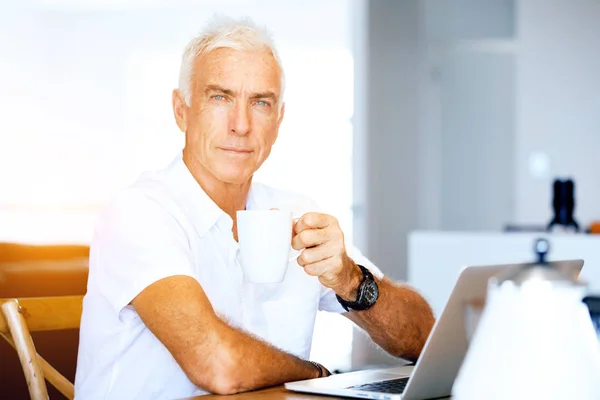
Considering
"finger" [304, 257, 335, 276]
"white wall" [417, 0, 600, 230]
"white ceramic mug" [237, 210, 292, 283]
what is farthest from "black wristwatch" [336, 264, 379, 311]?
"white wall" [417, 0, 600, 230]

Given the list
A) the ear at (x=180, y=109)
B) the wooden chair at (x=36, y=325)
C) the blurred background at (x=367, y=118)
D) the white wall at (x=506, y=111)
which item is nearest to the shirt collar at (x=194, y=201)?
the ear at (x=180, y=109)

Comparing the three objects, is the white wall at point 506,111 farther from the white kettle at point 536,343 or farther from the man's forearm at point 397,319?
the white kettle at point 536,343

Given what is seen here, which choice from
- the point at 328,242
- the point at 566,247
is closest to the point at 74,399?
the point at 328,242

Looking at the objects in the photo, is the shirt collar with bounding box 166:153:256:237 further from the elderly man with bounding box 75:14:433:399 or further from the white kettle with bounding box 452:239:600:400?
the white kettle with bounding box 452:239:600:400

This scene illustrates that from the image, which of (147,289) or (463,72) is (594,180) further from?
(147,289)

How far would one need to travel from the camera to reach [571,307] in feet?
2.27

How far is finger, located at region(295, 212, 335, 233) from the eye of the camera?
133cm

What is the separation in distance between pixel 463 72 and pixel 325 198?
1629mm

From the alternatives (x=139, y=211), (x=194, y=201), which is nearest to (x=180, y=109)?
(x=194, y=201)

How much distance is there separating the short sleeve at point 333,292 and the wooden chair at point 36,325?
471 millimetres

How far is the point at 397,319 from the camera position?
164 cm

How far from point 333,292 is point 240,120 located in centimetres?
37

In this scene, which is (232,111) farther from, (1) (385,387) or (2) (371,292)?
(1) (385,387)

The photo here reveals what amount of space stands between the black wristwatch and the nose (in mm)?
344
